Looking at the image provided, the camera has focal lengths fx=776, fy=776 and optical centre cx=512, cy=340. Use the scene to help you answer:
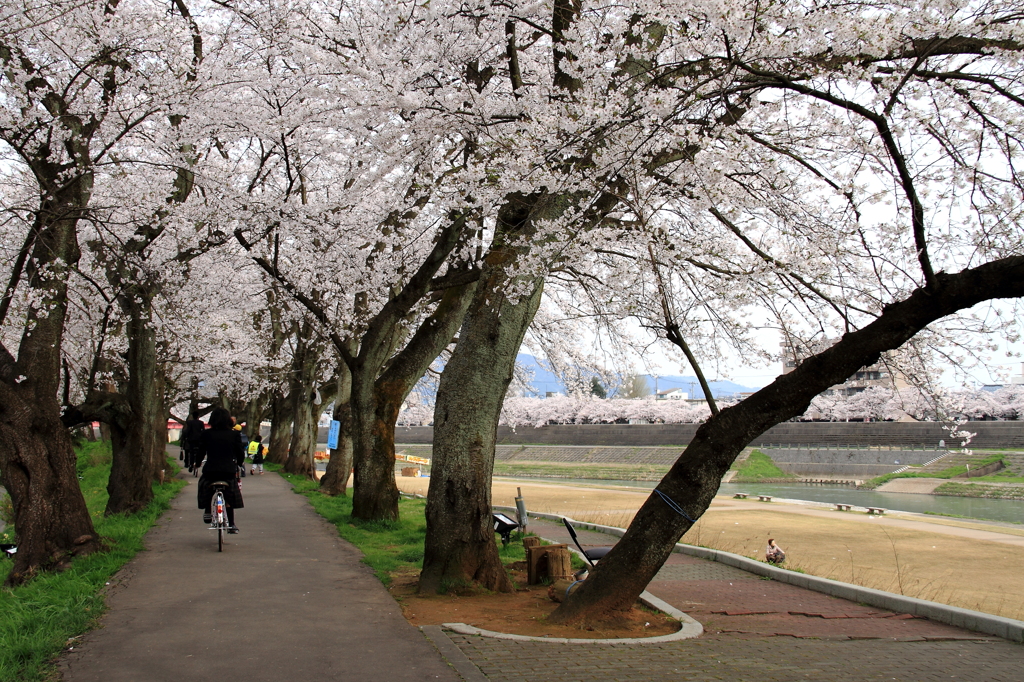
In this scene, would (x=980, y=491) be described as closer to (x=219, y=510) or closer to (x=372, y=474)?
(x=372, y=474)

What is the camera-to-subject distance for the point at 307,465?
2828 cm

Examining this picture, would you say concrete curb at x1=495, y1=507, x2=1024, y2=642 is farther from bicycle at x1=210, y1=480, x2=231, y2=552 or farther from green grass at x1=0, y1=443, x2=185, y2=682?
bicycle at x1=210, y1=480, x2=231, y2=552

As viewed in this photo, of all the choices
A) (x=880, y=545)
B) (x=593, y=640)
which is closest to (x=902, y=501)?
(x=880, y=545)

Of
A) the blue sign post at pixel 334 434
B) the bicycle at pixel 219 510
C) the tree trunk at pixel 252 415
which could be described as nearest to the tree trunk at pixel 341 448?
the blue sign post at pixel 334 434

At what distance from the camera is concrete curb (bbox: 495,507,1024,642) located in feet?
22.2

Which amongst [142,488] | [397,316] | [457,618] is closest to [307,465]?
[142,488]

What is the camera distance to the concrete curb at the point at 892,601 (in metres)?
6.77

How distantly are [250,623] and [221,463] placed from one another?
4.68 m

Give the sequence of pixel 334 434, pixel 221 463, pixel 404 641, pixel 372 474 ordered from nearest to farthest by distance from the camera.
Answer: pixel 404 641 → pixel 221 463 → pixel 372 474 → pixel 334 434

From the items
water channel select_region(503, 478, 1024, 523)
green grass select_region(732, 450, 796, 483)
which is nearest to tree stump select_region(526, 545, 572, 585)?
water channel select_region(503, 478, 1024, 523)

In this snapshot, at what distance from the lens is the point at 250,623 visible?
241 inches

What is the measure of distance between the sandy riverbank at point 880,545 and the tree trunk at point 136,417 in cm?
913

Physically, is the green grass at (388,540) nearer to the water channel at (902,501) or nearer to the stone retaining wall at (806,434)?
the water channel at (902,501)

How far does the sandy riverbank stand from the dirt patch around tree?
424 cm
